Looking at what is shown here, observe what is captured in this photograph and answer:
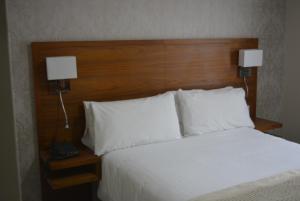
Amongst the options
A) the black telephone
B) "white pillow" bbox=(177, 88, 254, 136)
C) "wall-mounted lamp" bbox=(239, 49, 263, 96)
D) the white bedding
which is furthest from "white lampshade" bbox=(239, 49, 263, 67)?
the black telephone

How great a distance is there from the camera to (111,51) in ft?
9.72

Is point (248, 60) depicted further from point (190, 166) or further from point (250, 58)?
point (190, 166)

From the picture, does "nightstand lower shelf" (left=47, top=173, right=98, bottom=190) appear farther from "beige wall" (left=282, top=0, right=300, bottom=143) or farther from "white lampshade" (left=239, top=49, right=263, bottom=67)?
"beige wall" (left=282, top=0, right=300, bottom=143)

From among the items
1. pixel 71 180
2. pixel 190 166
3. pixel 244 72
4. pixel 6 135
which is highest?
pixel 244 72

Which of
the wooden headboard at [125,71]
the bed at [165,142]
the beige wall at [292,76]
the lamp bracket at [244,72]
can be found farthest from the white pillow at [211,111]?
the beige wall at [292,76]

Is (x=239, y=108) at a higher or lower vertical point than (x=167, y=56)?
lower

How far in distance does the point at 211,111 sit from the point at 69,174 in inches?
52.3

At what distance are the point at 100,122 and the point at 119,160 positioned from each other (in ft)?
1.18

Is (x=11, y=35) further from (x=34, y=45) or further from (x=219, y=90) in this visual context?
(x=219, y=90)

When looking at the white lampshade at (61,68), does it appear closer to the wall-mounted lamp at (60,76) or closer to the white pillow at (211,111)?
the wall-mounted lamp at (60,76)

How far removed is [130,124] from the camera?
278 cm

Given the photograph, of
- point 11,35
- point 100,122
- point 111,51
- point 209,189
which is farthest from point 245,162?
point 11,35

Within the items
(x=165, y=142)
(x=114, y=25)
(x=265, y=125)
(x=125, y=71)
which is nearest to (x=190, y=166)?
(x=165, y=142)

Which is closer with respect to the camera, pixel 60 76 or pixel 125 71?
pixel 60 76
